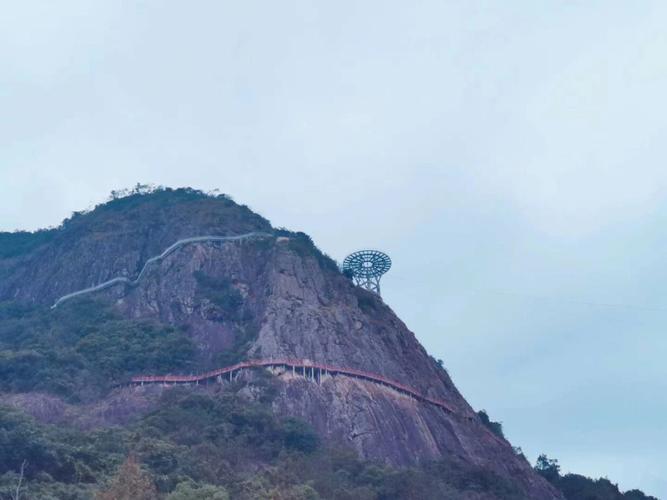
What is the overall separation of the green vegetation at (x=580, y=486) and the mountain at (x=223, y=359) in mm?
1961

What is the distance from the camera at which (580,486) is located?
186 feet

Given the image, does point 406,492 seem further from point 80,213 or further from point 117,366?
point 80,213

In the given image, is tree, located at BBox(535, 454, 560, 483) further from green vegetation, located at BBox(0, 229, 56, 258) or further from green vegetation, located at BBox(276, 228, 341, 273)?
green vegetation, located at BBox(0, 229, 56, 258)

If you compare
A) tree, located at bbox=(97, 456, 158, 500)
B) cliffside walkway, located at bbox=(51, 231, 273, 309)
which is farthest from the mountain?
tree, located at bbox=(97, 456, 158, 500)

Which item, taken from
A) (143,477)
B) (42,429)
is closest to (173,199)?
(42,429)

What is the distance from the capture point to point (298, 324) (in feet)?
185

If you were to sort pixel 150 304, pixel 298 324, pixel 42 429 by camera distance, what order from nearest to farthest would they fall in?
pixel 42 429 → pixel 298 324 → pixel 150 304

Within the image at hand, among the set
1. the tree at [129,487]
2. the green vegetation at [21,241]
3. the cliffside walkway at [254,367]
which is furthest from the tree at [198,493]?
the green vegetation at [21,241]

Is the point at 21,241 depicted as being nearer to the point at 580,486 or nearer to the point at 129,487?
the point at 580,486

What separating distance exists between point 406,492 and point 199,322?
882 inches

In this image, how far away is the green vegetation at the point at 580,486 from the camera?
2146 inches

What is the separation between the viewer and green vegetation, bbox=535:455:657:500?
179ft

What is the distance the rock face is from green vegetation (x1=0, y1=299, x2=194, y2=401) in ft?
6.25

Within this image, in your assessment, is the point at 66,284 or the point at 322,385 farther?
the point at 66,284
